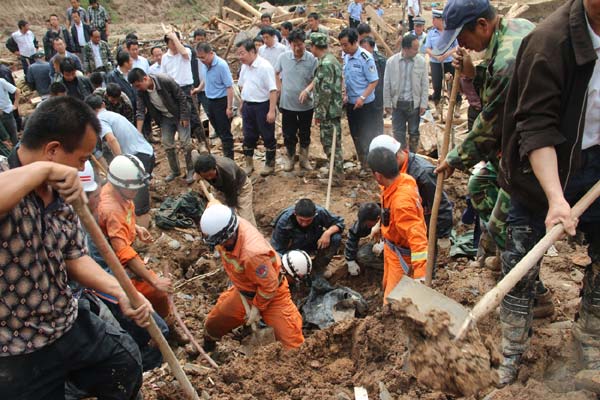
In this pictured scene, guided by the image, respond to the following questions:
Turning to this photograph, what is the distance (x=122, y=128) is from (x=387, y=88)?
13.5 feet

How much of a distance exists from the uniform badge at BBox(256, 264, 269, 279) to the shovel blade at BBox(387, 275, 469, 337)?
1551mm

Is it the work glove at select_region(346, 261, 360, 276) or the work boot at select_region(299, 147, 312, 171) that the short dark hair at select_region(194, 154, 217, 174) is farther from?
the work boot at select_region(299, 147, 312, 171)

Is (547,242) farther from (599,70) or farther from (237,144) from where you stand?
(237,144)

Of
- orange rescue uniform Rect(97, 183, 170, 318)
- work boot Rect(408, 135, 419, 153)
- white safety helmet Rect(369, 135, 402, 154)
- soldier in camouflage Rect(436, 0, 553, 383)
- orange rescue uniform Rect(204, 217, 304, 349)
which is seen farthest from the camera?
work boot Rect(408, 135, 419, 153)

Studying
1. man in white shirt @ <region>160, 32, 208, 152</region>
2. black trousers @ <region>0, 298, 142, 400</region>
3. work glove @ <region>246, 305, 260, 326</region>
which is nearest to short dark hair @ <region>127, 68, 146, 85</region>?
man in white shirt @ <region>160, 32, 208, 152</region>

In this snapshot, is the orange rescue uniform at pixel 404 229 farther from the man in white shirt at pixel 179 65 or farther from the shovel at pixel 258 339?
the man in white shirt at pixel 179 65

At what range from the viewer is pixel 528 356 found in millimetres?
3408

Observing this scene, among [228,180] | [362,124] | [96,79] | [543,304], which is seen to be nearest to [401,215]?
[543,304]

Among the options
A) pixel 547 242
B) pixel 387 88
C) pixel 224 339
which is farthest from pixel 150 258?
pixel 547 242

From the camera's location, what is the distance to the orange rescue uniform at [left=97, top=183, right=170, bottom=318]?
14.0 ft

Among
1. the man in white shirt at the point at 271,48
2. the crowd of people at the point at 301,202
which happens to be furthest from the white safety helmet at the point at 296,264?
the man in white shirt at the point at 271,48

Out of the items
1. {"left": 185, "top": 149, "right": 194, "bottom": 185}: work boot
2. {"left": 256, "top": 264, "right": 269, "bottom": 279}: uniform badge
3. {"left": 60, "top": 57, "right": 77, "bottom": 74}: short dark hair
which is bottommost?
{"left": 185, "top": 149, "right": 194, "bottom": 185}: work boot

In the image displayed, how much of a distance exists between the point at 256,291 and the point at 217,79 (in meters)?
4.89

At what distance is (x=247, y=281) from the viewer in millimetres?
4742
